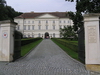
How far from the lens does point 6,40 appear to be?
552 centimetres

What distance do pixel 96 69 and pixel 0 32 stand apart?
5.43 m

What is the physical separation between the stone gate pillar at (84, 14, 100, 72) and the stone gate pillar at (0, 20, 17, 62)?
414 cm

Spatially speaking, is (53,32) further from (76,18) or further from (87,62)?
(87,62)

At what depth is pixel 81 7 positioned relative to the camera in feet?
40.7

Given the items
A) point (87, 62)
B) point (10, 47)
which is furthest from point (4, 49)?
point (87, 62)

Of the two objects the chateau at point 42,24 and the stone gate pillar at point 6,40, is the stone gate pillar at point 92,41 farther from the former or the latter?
the chateau at point 42,24

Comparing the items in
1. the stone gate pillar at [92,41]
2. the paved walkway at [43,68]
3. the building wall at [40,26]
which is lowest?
the paved walkway at [43,68]

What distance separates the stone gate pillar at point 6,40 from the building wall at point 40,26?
51.7 m

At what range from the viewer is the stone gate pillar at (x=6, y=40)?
5.46m

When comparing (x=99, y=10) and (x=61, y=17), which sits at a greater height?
(x=61, y=17)

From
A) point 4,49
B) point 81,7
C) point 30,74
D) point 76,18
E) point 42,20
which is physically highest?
point 42,20

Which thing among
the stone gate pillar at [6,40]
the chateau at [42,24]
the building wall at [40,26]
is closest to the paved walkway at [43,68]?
the stone gate pillar at [6,40]

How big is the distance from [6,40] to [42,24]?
5343 cm

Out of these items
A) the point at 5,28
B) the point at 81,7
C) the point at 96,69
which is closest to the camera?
the point at 96,69
